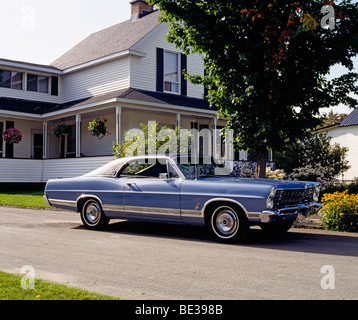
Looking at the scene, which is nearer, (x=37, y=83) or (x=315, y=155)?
(x=315, y=155)

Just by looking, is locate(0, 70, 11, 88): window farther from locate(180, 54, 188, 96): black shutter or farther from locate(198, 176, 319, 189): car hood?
locate(198, 176, 319, 189): car hood

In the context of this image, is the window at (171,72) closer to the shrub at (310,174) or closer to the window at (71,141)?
the window at (71,141)

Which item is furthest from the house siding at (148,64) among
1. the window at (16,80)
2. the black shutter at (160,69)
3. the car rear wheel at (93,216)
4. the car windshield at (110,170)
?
the car rear wheel at (93,216)

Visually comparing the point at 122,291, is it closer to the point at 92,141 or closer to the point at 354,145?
the point at 92,141

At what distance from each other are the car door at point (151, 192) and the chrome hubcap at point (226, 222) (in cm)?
80

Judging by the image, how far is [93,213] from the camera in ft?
31.4

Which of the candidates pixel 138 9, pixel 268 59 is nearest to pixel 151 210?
pixel 268 59

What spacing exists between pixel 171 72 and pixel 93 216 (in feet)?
49.1

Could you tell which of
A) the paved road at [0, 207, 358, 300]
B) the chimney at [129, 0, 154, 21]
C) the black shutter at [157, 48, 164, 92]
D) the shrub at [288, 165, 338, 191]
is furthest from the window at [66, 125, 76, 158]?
the paved road at [0, 207, 358, 300]

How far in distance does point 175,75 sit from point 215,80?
11.8 m

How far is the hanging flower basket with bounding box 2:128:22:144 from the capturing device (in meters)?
22.2

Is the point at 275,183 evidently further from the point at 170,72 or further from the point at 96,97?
the point at 170,72

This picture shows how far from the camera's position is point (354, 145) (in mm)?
35656

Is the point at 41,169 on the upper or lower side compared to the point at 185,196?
upper
